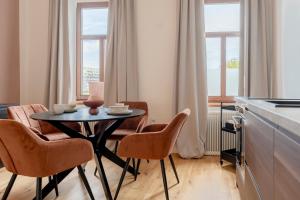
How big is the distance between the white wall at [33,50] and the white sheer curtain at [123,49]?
3.79ft

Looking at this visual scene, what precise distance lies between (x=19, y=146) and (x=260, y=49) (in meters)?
3.17

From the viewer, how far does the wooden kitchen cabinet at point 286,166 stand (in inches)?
26.9

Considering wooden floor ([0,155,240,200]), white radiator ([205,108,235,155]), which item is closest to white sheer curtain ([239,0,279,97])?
white radiator ([205,108,235,155])

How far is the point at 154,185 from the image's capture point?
2809 mm

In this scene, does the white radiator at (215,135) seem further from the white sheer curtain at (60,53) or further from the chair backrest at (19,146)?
the chair backrest at (19,146)

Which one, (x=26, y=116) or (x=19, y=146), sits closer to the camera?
(x=19, y=146)

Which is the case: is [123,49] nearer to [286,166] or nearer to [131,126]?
[131,126]

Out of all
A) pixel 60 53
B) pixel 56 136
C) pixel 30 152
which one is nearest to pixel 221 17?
pixel 60 53

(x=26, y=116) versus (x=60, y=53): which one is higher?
(x=60, y=53)

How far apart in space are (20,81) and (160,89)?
2.26 m

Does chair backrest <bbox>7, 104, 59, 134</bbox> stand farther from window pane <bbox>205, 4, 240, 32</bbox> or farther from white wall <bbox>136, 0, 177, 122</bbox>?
window pane <bbox>205, 4, 240, 32</bbox>

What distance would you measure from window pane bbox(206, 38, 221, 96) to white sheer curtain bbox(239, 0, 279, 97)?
0.50m

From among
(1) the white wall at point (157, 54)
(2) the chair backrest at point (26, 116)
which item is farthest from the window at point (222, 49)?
(2) the chair backrest at point (26, 116)

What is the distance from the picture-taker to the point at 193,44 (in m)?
3.85
